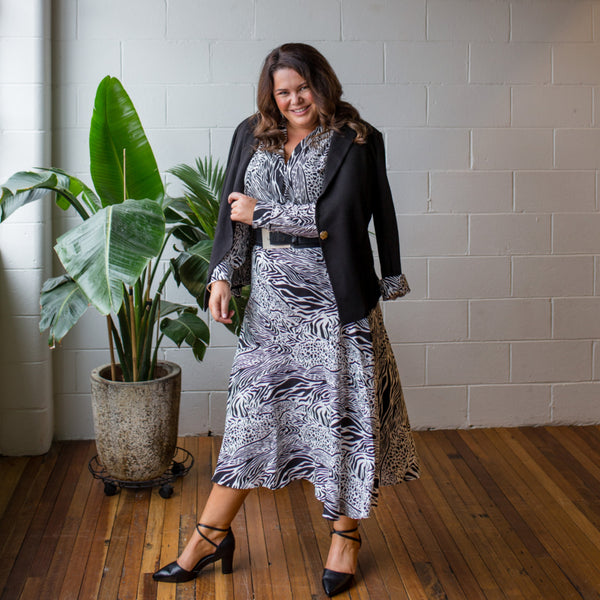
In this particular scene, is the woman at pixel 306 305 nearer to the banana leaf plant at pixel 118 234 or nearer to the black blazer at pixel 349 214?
the black blazer at pixel 349 214

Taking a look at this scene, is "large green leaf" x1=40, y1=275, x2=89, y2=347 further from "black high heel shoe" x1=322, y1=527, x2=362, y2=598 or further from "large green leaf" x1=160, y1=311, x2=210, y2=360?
"black high heel shoe" x1=322, y1=527, x2=362, y2=598

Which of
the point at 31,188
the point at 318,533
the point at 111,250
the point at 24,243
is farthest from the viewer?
the point at 24,243

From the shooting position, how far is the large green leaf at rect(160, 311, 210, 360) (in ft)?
8.45

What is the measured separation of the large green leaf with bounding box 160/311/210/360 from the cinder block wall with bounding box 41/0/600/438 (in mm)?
584

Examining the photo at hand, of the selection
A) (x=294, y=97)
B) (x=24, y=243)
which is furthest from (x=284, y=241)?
(x=24, y=243)

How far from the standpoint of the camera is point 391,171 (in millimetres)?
3176

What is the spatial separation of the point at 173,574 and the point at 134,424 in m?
0.68

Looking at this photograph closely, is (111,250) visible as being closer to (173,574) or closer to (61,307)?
(61,307)

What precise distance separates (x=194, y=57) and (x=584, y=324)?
2.07 meters

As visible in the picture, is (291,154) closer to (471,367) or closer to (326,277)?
(326,277)

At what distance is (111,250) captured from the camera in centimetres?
176

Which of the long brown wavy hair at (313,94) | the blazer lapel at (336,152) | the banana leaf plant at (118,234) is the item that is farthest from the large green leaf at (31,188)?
the blazer lapel at (336,152)

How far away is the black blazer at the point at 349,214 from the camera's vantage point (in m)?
1.95

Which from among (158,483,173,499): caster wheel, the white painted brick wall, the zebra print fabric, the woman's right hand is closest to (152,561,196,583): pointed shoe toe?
the zebra print fabric
